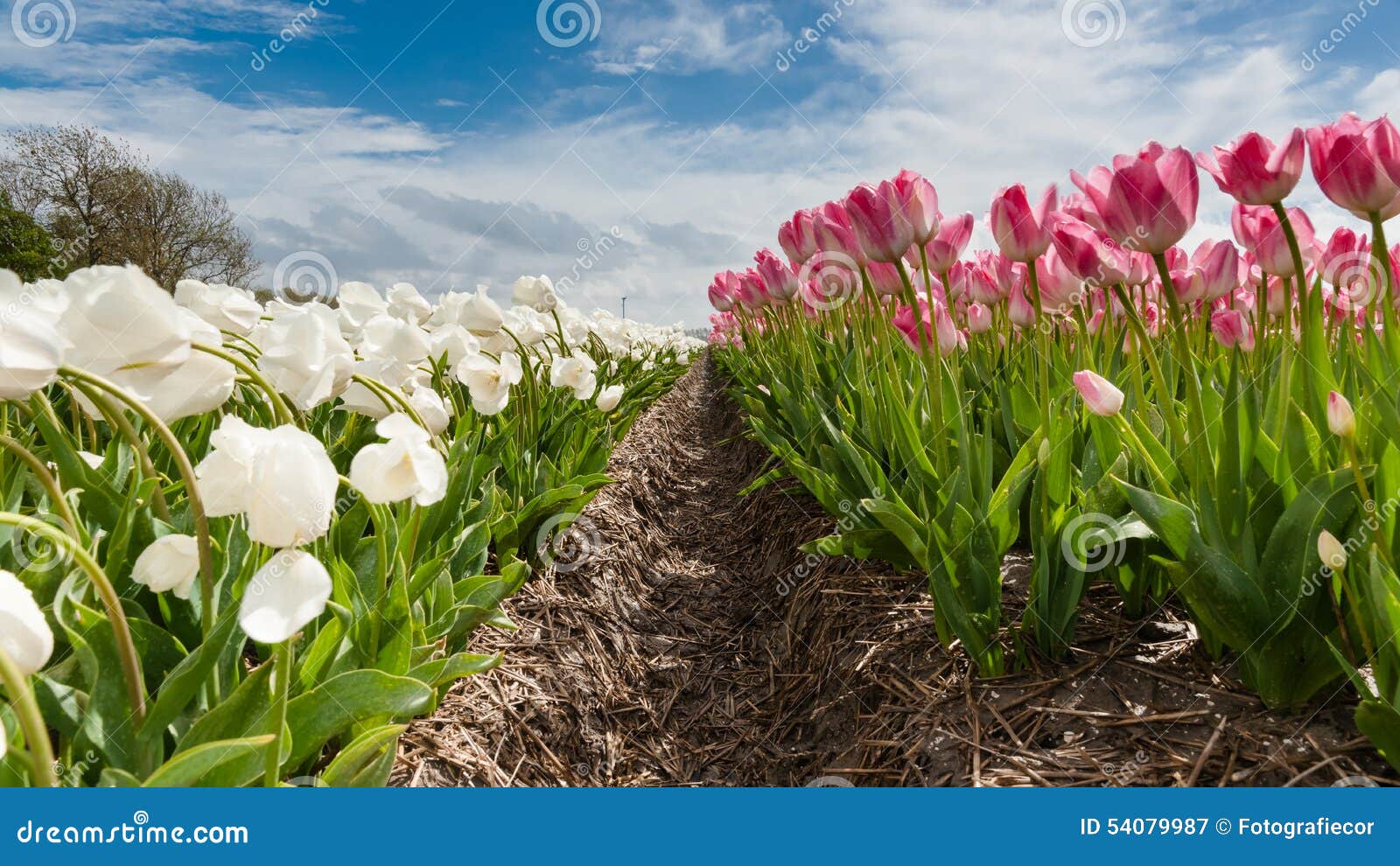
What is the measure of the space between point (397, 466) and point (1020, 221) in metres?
1.40

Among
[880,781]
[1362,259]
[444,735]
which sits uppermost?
[1362,259]

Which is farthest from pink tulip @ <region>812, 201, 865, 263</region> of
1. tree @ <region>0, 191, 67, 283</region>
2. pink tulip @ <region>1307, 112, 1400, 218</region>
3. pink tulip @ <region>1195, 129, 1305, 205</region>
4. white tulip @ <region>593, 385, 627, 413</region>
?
tree @ <region>0, 191, 67, 283</region>

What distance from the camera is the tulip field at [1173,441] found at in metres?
1.31

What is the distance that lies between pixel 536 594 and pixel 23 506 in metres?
1.27

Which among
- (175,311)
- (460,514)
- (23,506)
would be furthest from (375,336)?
(175,311)

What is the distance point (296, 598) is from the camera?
0.75 m

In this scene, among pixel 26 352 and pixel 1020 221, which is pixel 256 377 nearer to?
pixel 26 352

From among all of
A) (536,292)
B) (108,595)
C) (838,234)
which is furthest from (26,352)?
(536,292)

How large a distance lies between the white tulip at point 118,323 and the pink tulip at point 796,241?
2.14 m

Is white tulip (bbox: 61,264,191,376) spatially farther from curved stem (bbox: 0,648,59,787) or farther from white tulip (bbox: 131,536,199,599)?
curved stem (bbox: 0,648,59,787)

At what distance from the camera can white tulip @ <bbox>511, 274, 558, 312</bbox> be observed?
4125 mm

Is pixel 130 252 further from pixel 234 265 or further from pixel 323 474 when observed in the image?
pixel 323 474

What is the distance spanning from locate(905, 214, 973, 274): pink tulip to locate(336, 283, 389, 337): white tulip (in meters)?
1.52

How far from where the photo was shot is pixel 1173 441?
1.70m
